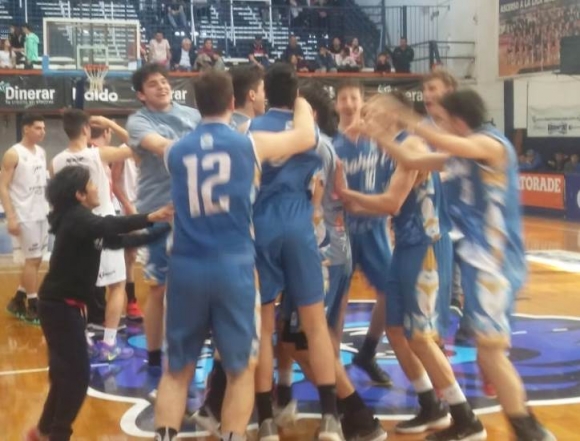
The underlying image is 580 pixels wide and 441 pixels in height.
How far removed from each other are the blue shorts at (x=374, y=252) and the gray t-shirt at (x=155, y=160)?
1269 millimetres

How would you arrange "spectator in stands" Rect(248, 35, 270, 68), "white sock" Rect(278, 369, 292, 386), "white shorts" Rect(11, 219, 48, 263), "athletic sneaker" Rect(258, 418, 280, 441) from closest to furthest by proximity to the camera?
"athletic sneaker" Rect(258, 418, 280, 441) → "white sock" Rect(278, 369, 292, 386) → "white shorts" Rect(11, 219, 48, 263) → "spectator in stands" Rect(248, 35, 270, 68)

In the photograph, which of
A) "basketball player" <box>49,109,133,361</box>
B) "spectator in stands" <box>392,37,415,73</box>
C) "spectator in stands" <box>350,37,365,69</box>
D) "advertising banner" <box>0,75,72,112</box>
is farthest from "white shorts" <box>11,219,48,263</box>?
"spectator in stands" <box>392,37,415,73</box>

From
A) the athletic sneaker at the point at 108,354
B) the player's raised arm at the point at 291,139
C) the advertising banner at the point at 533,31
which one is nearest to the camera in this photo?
the player's raised arm at the point at 291,139

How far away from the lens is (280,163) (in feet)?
15.4

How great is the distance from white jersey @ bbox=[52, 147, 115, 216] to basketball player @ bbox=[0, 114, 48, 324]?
110cm

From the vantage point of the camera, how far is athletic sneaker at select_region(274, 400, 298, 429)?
5188 mm

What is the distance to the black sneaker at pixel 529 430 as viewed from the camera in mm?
4332

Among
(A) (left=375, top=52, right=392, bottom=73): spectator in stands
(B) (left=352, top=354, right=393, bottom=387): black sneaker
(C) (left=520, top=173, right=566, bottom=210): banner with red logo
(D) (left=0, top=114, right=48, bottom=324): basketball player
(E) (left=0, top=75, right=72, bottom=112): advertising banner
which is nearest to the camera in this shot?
(B) (left=352, top=354, right=393, bottom=387): black sneaker

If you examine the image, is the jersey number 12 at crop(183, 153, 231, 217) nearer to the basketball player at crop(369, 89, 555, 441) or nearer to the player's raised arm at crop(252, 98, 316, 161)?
the player's raised arm at crop(252, 98, 316, 161)

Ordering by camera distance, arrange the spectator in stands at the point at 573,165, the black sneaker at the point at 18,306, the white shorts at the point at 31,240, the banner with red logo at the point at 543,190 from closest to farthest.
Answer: the white shorts at the point at 31,240
the black sneaker at the point at 18,306
the banner with red logo at the point at 543,190
the spectator in stands at the point at 573,165

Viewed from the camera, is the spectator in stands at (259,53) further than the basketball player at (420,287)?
Yes

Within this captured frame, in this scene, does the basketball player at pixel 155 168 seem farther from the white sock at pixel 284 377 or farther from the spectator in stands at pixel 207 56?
the spectator in stands at pixel 207 56

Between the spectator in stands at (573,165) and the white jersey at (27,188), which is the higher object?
the white jersey at (27,188)

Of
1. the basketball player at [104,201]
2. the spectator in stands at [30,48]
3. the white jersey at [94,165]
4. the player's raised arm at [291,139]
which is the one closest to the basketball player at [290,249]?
the player's raised arm at [291,139]
